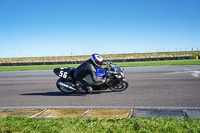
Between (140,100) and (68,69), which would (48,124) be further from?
(68,69)

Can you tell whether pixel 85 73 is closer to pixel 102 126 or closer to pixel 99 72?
pixel 99 72

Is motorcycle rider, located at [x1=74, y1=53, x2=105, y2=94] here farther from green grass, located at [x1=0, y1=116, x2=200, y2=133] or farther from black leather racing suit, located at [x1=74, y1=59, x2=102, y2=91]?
green grass, located at [x1=0, y1=116, x2=200, y2=133]

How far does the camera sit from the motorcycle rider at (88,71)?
7291mm

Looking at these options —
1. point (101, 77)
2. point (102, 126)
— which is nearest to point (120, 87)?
point (101, 77)

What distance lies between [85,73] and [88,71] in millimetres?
160

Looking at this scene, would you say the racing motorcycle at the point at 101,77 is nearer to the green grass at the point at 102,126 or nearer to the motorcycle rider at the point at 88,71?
the motorcycle rider at the point at 88,71

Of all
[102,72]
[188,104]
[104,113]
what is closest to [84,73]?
[102,72]

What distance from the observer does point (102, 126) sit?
338 cm

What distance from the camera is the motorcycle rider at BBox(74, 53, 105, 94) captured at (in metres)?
7.29

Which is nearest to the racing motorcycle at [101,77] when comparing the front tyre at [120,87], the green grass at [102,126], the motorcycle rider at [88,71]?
the front tyre at [120,87]

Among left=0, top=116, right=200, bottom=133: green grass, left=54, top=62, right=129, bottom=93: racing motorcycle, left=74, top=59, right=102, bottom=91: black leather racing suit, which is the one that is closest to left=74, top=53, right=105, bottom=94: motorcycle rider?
left=74, top=59, right=102, bottom=91: black leather racing suit

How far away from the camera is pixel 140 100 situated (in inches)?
242

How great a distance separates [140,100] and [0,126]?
12.9 feet

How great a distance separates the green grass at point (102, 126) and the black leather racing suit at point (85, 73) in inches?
143
